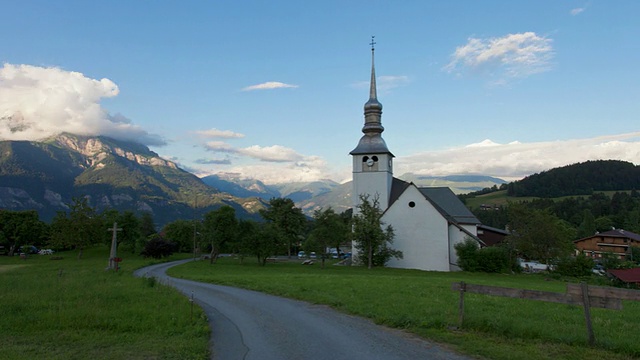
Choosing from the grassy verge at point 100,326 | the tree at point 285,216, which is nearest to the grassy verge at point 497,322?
the grassy verge at point 100,326

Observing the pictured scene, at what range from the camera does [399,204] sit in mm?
48875

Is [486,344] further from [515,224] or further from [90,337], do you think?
[515,224]

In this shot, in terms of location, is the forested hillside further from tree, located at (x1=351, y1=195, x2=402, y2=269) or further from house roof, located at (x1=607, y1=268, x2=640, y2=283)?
tree, located at (x1=351, y1=195, x2=402, y2=269)

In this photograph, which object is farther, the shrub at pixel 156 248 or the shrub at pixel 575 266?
Result: the shrub at pixel 156 248

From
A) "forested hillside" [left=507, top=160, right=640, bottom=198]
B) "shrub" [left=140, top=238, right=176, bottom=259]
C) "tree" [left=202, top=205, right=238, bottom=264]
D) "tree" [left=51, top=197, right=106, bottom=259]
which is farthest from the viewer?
"forested hillside" [left=507, top=160, right=640, bottom=198]

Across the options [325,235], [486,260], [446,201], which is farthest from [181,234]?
[486,260]

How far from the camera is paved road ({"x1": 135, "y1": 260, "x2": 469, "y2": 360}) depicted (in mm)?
9695

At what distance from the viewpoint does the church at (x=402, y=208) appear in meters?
47.5

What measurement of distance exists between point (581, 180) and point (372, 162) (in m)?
154

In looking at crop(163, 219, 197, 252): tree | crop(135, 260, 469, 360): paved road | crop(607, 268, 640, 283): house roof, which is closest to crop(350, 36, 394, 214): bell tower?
crop(607, 268, 640, 283): house roof

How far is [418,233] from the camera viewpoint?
4812 centimetres

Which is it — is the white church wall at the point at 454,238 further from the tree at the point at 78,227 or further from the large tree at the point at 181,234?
the large tree at the point at 181,234

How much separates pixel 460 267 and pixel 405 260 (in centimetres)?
619

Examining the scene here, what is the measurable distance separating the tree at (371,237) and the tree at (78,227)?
4087 cm
